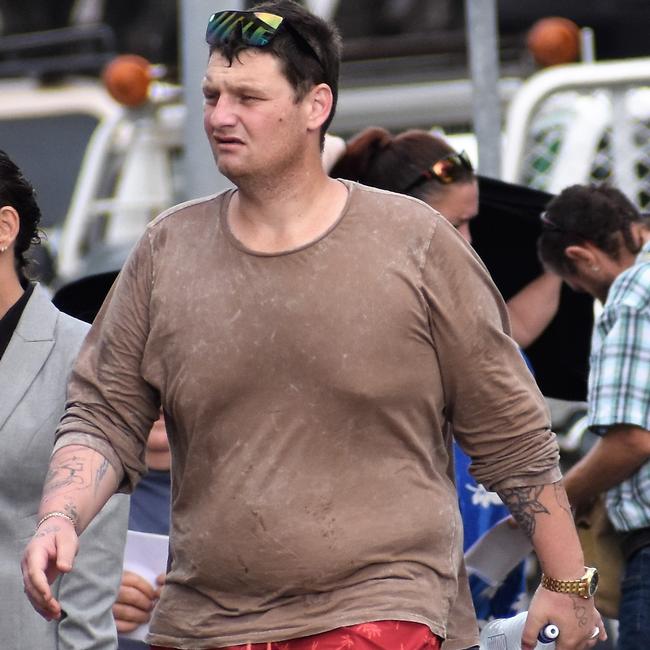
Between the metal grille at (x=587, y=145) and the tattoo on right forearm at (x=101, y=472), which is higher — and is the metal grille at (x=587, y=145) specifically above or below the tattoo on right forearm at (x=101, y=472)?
below

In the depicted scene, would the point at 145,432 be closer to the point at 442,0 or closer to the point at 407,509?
the point at 407,509

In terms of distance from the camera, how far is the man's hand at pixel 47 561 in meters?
3.29

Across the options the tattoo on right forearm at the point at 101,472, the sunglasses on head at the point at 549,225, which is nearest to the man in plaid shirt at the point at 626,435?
the sunglasses on head at the point at 549,225

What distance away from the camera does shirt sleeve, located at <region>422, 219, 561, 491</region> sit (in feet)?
12.0

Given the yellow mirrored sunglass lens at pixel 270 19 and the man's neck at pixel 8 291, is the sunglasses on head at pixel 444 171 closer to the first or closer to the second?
the man's neck at pixel 8 291

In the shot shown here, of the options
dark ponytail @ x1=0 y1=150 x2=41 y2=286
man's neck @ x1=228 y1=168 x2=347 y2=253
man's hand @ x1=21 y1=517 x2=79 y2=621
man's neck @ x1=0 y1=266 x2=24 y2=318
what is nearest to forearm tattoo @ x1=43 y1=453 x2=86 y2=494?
man's hand @ x1=21 y1=517 x2=79 y2=621

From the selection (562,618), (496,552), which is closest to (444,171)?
(496,552)

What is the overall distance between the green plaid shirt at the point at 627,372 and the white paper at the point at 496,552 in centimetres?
29

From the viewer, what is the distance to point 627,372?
4883 millimetres

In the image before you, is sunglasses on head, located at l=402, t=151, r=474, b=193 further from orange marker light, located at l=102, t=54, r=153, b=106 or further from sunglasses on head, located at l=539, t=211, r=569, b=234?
orange marker light, located at l=102, t=54, r=153, b=106

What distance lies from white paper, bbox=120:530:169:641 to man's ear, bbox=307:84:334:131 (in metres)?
1.68

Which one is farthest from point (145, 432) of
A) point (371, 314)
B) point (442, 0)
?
point (442, 0)

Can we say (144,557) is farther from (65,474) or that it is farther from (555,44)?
(555,44)

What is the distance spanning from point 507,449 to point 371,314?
1.49ft
